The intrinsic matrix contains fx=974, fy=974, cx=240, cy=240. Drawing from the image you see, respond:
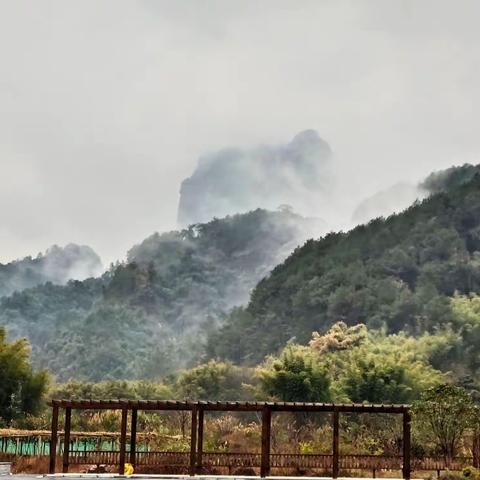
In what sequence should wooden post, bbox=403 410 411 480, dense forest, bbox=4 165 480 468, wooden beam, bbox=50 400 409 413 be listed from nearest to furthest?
wooden beam, bbox=50 400 409 413, wooden post, bbox=403 410 411 480, dense forest, bbox=4 165 480 468

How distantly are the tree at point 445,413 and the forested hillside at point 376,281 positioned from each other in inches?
1990

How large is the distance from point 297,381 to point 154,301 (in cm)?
10313

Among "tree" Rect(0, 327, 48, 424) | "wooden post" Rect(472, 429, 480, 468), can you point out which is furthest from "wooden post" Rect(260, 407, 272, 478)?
"tree" Rect(0, 327, 48, 424)

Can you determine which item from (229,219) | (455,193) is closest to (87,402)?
(455,193)

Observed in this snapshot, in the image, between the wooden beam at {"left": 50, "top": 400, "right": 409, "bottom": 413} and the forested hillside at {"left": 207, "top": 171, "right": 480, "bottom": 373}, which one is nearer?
the wooden beam at {"left": 50, "top": 400, "right": 409, "bottom": 413}

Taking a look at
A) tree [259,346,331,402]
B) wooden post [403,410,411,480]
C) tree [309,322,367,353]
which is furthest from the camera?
tree [309,322,367,353]

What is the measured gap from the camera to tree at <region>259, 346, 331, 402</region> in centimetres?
4803

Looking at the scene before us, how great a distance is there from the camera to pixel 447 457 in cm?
2828

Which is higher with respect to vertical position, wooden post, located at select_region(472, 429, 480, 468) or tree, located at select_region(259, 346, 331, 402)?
tree, located at select_region(259, 346, 331, 402)

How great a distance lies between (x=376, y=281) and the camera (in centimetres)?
9462

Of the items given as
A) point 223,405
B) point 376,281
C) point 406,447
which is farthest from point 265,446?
point 376,281

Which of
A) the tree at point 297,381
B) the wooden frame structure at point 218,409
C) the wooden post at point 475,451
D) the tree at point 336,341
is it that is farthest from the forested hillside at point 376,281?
the wooden frame structure at point 218,409

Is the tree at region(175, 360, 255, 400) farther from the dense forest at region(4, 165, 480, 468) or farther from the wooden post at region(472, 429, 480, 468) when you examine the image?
the wooden post at region(472, 429, 480, 468)

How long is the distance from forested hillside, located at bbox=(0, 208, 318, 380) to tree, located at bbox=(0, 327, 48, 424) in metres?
76.7
